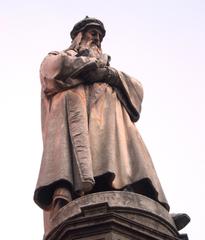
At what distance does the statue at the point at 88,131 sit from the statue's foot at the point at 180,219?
1.03 ft

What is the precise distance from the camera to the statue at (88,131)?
34.6 feet

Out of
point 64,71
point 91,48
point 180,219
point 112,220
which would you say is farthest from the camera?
point 91,48

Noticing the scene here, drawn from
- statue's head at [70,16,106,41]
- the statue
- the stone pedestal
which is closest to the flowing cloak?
the statue

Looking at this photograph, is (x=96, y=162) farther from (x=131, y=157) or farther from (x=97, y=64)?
(x=97, y=64)

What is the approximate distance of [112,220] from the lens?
30.2ft

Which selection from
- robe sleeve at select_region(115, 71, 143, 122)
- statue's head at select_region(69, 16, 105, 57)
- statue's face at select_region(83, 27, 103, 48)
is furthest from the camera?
statue's face at select_region(83, 27, 103, 48)

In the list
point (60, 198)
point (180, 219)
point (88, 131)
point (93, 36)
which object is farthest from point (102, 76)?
point (180, 219)

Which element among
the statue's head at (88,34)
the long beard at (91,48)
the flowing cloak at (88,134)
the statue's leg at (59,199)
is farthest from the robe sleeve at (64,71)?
the statue's leg at (59,199)

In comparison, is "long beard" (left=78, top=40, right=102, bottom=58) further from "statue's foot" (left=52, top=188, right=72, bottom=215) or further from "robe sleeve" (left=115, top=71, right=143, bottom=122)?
"statue's foot" (left=52, top=188, right=72, bottom=215)

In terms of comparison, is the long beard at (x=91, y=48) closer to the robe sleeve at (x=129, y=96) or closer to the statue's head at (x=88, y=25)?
the statue's head at (x=88, y=25)

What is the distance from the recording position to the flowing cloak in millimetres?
10617

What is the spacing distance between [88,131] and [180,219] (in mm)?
2032

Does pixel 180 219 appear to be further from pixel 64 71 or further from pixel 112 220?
pixel 64 71

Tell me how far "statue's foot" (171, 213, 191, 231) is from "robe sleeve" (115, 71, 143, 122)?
2.67 m
